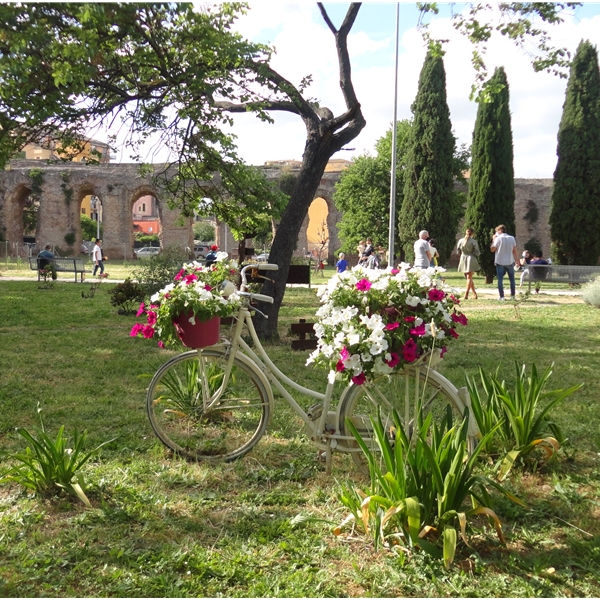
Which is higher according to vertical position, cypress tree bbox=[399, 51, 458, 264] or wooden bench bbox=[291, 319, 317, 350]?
cypress tree bbox=[399, 51, 458, 264]

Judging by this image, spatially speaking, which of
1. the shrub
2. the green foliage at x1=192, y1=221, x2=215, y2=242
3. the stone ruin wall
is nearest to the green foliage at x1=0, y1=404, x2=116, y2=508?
the shrub

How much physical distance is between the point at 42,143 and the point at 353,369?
781 centimetres

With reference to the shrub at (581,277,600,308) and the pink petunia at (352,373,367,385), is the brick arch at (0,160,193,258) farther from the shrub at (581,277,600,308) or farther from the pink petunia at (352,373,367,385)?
the pink petunia at (352,373,367,385)

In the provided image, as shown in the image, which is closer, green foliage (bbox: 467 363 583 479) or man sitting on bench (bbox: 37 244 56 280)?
green foliage (bbox: 467 363 583 479)

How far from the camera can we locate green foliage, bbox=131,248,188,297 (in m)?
10.8

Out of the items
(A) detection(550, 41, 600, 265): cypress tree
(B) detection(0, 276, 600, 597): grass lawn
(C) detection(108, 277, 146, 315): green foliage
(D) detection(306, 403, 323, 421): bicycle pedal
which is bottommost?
(B) detection(0, 276, 600, 597): grass lawn

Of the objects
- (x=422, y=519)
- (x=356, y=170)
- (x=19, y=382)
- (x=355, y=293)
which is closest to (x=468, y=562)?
(x=422, y=519)

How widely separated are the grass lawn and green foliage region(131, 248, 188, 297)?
5.26 meters

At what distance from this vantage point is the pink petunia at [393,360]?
2.93 meters

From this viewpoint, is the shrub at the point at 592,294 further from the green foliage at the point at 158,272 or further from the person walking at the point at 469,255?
the green foliage at the point at 158,272

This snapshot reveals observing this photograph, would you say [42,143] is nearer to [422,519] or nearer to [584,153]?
[422,519]

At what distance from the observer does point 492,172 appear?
2367cm

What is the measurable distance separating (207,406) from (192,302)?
2.45 ft

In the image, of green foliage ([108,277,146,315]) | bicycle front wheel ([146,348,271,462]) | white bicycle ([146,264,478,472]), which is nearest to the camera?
white bicycle ([146,264,478,472])
